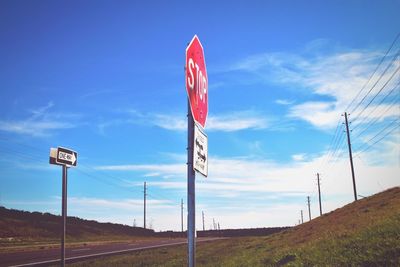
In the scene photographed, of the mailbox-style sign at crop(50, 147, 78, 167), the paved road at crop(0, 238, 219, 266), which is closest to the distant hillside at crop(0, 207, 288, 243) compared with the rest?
the paved road at crop(0, 238, 219, 266)

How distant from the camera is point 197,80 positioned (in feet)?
14.0

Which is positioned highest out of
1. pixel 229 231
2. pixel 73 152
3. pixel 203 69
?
pixel 203 69

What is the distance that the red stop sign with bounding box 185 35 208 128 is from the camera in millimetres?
4004

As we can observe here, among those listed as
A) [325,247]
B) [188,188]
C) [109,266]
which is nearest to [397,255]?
[325,247]

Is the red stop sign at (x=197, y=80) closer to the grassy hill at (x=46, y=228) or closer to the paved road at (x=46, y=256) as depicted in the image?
the paved road at (x=46, y=256)

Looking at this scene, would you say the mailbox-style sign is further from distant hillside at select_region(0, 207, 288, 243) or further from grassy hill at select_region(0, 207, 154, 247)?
distant hillside at select_region(0, 207, 288, 243)

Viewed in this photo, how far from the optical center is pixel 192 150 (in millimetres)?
3996

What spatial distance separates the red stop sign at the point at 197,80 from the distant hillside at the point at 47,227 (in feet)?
145

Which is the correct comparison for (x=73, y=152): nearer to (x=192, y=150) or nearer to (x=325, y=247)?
(x=192, y=150)

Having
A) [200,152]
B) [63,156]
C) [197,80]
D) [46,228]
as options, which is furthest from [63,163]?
[46,228]

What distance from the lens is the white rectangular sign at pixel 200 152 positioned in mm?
4043

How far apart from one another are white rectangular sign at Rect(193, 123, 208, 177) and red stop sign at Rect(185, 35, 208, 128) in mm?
130

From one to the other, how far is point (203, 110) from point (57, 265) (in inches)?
620

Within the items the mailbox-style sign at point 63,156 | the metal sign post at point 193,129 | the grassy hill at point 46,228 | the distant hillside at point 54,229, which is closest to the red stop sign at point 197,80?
the metal sign post at point 193,129
